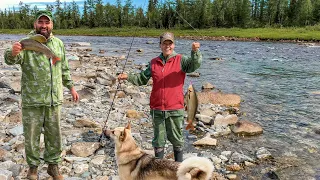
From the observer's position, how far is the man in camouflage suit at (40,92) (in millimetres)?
5359

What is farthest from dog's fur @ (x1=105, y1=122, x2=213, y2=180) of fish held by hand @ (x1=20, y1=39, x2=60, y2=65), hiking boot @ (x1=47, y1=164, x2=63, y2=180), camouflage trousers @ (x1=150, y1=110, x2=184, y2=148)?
fish held by hand @ (x1=20, y1=39, x2=60, y2=65)

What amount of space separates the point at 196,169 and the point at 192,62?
7.37ft

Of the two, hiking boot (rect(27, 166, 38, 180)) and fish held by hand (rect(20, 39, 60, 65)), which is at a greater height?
fish held by hand (rect(20, 39, 60, 65))

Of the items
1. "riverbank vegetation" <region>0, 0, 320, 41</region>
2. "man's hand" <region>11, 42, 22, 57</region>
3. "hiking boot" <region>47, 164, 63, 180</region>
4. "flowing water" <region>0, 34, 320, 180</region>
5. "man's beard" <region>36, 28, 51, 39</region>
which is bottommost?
"flowing water" <region>0, 34, 320, 180</region>

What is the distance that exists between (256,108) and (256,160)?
19.7 ft

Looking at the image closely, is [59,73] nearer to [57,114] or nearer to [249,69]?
[57,114]

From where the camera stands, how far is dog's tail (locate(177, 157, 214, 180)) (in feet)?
14.0

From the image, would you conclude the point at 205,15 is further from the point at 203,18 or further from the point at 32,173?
the point at 32,173

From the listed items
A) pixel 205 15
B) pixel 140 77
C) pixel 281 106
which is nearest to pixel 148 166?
pixel 140 77

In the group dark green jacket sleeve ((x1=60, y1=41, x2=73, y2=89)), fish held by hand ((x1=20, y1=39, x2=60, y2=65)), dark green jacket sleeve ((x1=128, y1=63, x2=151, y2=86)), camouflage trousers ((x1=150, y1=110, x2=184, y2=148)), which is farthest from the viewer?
dark green jacket sleeve ((x1=128, y1=63, x2=151, y2=86))

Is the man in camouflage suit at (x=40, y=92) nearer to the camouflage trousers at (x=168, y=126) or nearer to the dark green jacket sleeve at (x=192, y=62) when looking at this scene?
the camouflage trousers at (x=168, y=126)

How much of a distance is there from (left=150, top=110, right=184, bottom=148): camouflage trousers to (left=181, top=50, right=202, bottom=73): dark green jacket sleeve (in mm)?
882

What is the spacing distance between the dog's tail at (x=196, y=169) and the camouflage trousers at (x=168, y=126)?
5.56 feet

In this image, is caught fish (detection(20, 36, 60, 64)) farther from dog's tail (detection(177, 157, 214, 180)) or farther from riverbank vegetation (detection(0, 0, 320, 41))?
riverbank vegetation (detection(0, 0, 320, 41))
